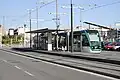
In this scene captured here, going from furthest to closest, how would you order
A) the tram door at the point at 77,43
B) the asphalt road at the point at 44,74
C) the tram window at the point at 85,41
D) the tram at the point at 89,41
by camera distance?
the tram door at the point at 77,43 < the tram window at the point at 85,41 < the tram at the point at 89,41 < the asphalt road at the point at 44,74

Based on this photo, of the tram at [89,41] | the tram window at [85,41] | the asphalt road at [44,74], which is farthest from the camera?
the tram window at [85,41]

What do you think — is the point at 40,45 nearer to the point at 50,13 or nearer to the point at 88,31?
the point at 50,13

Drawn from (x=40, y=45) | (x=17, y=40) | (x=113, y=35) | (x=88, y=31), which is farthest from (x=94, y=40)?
(x=17, y=40)

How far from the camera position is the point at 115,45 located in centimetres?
6450

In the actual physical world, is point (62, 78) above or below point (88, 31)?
below

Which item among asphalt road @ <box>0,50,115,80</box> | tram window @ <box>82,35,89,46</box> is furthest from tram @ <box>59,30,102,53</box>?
asphalt road @ <box>0,50,115,80</box>

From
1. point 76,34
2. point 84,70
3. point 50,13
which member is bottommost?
point 84,70

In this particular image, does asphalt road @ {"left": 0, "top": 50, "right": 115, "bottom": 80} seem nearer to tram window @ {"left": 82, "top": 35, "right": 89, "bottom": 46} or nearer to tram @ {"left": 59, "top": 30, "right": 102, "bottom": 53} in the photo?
tram @ {"left": 59, "top": 30, "right": 102, "bottom": 53}

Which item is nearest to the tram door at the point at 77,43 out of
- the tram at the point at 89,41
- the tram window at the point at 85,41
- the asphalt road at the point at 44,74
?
the tram at the point at 89,41

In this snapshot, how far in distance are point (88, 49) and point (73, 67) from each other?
77.7ft

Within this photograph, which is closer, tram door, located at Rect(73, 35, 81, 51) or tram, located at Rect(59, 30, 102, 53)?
tram, located at Rect(59, 30, 102, 53)

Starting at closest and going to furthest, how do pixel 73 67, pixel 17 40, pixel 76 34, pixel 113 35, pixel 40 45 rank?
1. pixel 73 67
2. pixel 76 34
3. pixel 40 45
4. pixel 113 35
5. pixel 17 40

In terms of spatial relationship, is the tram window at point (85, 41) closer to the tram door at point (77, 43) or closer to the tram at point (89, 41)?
the tram at point (89, 41)

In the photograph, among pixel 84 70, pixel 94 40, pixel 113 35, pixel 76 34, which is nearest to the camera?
pixel 84 70
